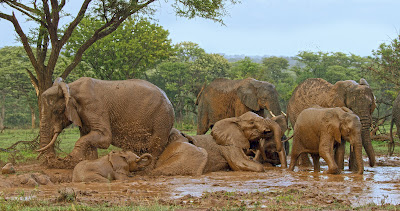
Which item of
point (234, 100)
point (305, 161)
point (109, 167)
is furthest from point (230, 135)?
point (234, 100)

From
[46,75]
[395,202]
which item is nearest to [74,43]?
[46,75]

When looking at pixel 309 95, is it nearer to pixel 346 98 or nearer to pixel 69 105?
pixel 346 98

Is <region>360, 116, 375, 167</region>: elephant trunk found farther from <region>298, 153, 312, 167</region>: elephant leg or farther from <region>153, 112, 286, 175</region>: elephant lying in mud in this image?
<region>153, 112, 286, 175</region>: elephant lying in mud

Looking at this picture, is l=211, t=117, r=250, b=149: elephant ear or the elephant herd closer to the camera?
the elephant herd

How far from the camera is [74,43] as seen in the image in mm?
30859

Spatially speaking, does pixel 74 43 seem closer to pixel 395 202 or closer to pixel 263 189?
pixel 263 189

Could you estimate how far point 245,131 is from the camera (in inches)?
500

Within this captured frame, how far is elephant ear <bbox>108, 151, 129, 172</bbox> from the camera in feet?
32.9

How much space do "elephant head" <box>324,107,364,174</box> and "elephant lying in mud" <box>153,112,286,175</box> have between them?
1.56 m

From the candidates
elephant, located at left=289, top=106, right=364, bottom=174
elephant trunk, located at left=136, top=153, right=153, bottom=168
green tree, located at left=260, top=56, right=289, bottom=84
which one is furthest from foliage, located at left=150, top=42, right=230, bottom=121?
elephant trunk, located at left=136, top=153, right=153, bottom=168

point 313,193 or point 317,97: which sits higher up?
point 317,97

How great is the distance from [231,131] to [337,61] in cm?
5375

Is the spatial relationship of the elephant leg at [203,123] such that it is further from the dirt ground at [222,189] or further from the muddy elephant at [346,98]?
the dirt ground at [222,189]

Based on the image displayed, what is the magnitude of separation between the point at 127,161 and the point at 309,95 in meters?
6.73
